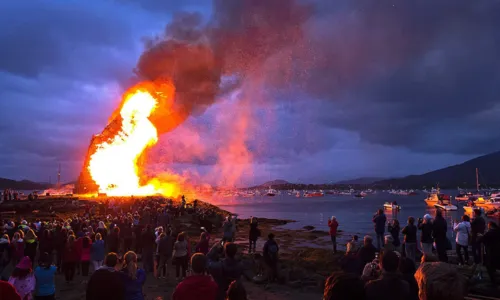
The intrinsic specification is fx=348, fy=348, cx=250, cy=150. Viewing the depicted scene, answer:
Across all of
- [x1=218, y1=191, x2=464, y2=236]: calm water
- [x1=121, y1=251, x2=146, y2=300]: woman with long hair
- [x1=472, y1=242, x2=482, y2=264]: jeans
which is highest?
[x1=121, y1=251, x2=146, y2=300]: woman with long hair

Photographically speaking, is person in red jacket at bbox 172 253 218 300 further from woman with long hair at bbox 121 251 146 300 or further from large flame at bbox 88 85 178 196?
large flame at bbox 88 85 178 196

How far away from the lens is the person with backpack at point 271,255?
13.3 metres

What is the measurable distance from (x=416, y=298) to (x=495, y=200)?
11232 centimetres

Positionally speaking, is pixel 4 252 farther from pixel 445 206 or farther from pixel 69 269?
pixel 445 206

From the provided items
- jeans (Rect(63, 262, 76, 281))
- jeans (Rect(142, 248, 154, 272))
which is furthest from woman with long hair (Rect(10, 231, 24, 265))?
jeans (Rect(142, 248, 154, 272))

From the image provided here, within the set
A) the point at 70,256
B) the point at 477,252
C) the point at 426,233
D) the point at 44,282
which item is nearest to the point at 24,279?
the point at 44,282

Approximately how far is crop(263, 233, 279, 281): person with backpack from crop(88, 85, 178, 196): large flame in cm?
4330

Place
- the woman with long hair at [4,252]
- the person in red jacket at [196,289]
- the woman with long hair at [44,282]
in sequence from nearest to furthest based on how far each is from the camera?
the person in red jacket at [196,289] < the woman with long hair at [44,282] < the woman with long hair at [4,252]

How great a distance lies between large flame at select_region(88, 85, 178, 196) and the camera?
54841mm

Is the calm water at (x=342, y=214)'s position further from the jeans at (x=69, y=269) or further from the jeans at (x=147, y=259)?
the jeans at (x=69, y=269)

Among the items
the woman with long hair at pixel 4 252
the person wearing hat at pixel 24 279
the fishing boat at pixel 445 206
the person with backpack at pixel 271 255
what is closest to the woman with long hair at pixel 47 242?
the woman with long hair at pixel 4 252

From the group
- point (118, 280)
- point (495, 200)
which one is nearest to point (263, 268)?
point (118, 280)

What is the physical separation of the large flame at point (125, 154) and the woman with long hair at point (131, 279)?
159 feet

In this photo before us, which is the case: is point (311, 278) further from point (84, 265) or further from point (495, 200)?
point (495, 200)
